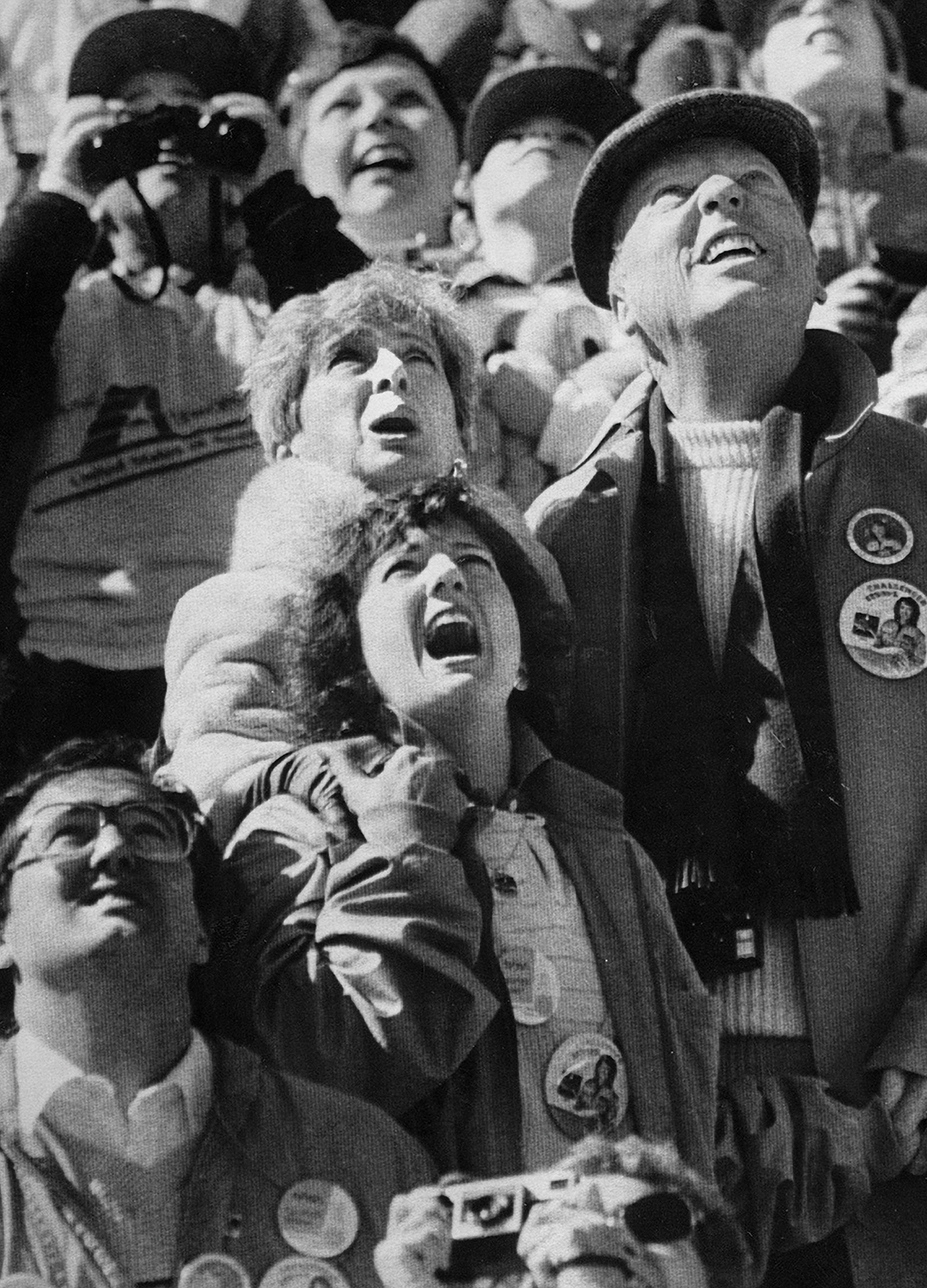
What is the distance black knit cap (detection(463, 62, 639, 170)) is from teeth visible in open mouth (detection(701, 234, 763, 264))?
168cm

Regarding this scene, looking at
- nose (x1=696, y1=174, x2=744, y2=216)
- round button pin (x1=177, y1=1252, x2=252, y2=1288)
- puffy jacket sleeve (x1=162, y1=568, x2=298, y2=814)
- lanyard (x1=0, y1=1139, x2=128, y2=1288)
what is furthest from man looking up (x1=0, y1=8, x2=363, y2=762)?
round button pin (x1=177, y1=1252, x2=252, y2=1288)

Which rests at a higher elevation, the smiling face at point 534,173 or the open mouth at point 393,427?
the smiling face at point 534,173

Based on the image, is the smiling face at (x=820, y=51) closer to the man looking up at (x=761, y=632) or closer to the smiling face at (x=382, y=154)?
the smiling face at (x=382, y=154)

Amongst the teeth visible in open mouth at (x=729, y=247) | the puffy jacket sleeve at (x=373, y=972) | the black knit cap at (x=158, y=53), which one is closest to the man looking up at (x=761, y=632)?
the teeth visible in open mouth at (x=729, y=247)

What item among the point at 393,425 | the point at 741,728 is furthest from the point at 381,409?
the point at 741,728

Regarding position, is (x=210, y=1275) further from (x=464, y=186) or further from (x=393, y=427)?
(x=464, y=186)

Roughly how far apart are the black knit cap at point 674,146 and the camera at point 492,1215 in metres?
2.13

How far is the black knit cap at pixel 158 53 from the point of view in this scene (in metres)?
8.27

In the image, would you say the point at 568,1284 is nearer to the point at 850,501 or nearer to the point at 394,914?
the point at 394,914

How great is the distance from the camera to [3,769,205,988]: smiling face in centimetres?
596

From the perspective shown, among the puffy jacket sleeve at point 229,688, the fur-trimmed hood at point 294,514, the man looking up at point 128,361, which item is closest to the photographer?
the puffy jacket sleeve at point 229,688

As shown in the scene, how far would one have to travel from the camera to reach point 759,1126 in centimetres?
621

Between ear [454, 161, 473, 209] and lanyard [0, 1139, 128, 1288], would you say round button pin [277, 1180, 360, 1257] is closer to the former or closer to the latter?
lanyard [0, 1139, 128, 1288]

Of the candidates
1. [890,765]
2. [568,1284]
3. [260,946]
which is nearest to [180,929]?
[260,946]
